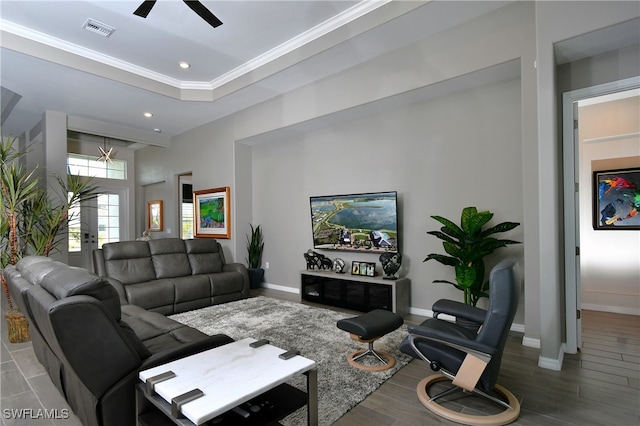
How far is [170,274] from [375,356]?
327cm

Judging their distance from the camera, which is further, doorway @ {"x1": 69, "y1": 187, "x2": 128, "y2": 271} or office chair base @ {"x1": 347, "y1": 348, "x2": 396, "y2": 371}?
doorway @ {"x1": 69, "y1": 187, "x2": 128, "y2": 271}

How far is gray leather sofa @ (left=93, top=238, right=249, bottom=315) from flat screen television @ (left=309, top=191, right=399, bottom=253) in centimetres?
147

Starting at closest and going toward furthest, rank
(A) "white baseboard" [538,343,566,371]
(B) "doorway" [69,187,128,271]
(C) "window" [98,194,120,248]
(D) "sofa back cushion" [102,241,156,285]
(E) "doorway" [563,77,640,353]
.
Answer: (A) "white baseboard" [538,343,566,371]
(E) "doorway" [563,77,640,353]
(D) "sofa back cushion" [102,241,156,285]
(B) "doorway" [69,187,128,271]
(C) "window" [98,194,120,248]

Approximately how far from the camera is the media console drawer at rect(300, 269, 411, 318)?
4.14 metres

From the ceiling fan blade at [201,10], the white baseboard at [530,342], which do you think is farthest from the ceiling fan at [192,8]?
A: the white baseboard at [530,342]

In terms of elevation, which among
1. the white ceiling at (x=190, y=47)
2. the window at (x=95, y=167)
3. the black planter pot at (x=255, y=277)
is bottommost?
the black planter pot at (x=255, y=277)

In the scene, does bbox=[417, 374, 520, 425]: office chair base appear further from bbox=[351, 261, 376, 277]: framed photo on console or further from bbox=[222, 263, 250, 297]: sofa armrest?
bbox=[222, 263, 250, 297]: sofa armrest

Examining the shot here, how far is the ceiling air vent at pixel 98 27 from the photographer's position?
3652 mm

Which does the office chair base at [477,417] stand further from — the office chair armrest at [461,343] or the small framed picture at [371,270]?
the small framed picture at [371,270]

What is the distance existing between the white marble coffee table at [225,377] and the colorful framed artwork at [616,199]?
4.78 meters

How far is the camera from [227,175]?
632 cm

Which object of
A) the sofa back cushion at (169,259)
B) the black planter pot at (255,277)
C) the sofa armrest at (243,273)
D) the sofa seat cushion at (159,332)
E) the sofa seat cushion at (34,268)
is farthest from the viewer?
the black planter pot at (255,277)

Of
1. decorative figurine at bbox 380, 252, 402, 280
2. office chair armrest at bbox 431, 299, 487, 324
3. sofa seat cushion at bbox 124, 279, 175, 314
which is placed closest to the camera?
office chair armrest at bbox 431, 299, 487, 324

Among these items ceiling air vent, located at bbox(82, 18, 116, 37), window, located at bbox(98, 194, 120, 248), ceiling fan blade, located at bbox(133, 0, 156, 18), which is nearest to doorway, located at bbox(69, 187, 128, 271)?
window, located at bbox(98, 194, 120, 248)
